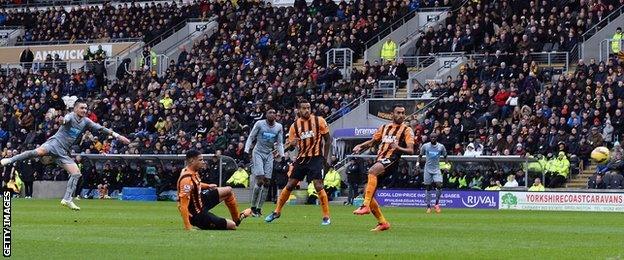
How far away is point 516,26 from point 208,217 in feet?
118

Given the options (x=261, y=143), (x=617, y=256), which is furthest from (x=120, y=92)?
Answer: (x=617, y=256)

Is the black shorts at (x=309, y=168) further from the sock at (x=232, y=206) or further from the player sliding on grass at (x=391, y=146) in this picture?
the sock at (x=232, y=206)

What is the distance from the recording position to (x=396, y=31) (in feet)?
204

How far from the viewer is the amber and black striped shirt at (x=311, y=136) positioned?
26.0 m

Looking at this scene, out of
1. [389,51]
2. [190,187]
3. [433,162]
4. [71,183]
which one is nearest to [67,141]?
[71,183]

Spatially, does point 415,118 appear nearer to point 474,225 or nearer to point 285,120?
point 285,120

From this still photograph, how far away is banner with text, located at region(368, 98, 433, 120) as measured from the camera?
55.2 metres

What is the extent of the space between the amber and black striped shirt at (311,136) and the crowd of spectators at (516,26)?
29.5 meters

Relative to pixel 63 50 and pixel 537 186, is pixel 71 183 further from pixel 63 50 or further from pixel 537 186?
pixel 63 50

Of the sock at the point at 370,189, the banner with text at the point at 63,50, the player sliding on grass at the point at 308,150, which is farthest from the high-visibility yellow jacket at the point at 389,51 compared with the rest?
the sock at the point at 370,189

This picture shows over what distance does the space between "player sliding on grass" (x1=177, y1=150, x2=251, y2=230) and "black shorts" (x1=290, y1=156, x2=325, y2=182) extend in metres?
3.47

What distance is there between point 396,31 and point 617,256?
150 ft

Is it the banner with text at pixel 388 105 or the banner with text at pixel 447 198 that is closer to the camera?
the banner with text at pixel 447 198

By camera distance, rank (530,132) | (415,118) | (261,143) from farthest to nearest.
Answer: (415,118) < (530,132) < (261,143)
